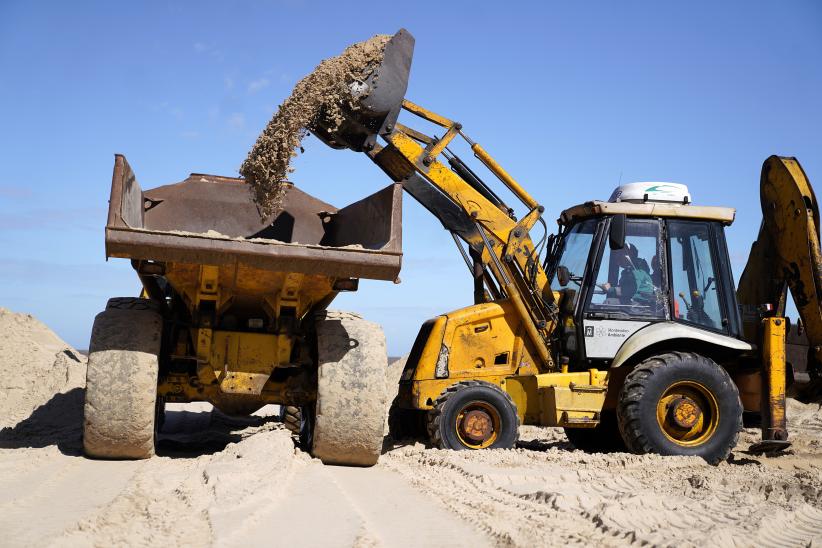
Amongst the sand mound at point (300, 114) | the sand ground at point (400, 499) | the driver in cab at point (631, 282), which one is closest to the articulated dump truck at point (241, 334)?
the sand ground at point (400, 499)

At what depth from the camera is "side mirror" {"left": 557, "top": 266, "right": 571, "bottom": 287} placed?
827 centimetres

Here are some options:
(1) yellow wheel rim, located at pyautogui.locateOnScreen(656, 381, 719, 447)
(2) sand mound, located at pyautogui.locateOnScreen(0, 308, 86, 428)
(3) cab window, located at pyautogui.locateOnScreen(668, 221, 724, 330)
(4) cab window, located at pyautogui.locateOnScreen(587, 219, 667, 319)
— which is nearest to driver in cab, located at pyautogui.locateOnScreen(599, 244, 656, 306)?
(4) cab window, located at pyautogui.locateOnScreen(587, 219, 667, 319)

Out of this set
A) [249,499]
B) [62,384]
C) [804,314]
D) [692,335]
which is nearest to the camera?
[249,499]

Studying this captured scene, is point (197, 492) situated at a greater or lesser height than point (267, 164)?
lesser

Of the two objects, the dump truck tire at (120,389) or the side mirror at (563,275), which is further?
the side mirror at (563,275)

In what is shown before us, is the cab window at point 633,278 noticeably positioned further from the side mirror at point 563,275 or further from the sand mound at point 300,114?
the sand mound at point 300,114

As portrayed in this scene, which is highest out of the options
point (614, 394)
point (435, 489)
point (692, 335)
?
point (692, 335)

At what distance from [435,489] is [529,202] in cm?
393

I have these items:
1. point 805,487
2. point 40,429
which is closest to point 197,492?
point 805,487

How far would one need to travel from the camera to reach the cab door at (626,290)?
26.6 ft

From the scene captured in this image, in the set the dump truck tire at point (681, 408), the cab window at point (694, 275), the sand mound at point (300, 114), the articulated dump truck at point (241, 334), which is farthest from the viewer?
the cab window at point (694, 275)

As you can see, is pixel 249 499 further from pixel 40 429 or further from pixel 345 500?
pixel 40 429

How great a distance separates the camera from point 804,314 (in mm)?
8547

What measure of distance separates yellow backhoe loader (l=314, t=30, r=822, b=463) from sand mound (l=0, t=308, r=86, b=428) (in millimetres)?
4588
